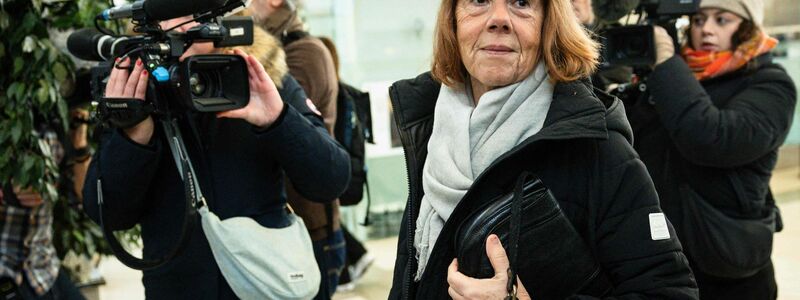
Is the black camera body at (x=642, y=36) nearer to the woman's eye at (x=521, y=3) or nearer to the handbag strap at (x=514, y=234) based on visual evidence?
the woman's eye at (x=521, y=3)

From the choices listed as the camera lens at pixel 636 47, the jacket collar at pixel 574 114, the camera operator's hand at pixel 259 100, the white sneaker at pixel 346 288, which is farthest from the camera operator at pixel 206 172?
the white sneaker at pixel 346 288

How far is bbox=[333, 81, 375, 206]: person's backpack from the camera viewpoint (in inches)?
147

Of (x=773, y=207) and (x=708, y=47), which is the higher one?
(x=708, y=47)

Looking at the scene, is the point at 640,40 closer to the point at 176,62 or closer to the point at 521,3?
the point at 521,3

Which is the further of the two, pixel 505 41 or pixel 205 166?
pixel 205 166

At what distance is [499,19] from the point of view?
176 centimetres

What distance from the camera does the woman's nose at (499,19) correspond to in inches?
69.5

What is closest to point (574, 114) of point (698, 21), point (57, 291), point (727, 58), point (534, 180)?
point (534, 180)

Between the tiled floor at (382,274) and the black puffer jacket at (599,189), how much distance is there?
3.35m

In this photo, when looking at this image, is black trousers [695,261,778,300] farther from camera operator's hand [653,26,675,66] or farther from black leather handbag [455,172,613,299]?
black leather handbag [455,172,613,299]

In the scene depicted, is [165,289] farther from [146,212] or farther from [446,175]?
[446,175]

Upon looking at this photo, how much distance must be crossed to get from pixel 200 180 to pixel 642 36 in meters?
1.35

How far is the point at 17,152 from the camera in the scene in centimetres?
317

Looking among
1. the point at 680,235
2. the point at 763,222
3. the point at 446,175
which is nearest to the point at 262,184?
the point at 446,175
